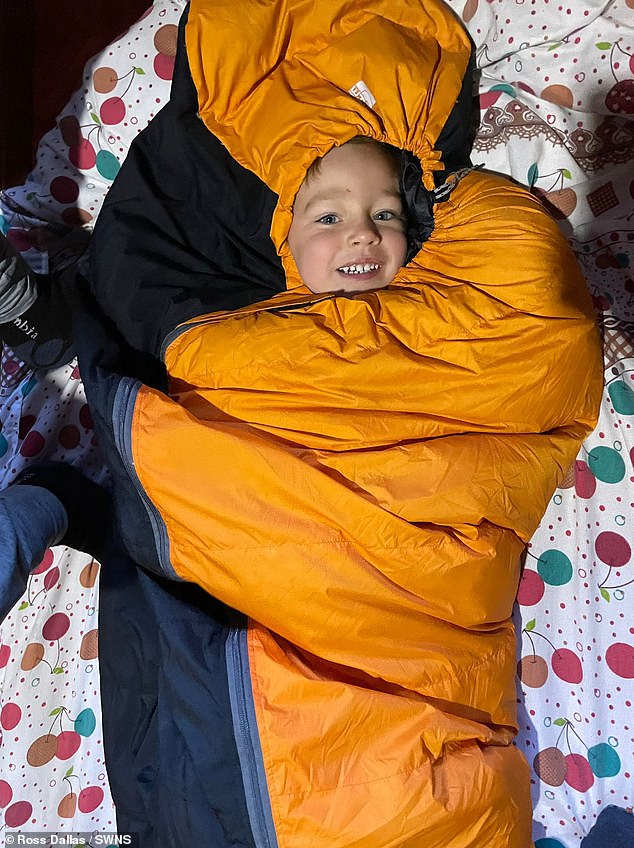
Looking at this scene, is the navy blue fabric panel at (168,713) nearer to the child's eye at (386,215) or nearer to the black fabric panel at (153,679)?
the black fabric panel at (153,679)

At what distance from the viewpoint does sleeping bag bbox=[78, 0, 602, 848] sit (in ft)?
2.79

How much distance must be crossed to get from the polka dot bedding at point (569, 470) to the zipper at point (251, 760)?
0.35 metres

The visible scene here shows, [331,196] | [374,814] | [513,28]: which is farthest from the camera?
[513,28]

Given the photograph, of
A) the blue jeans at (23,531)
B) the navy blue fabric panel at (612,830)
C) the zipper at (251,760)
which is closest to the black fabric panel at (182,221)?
the blue jeans at (23,531)

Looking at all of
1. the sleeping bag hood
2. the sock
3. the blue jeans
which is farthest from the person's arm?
the sleeping bag hood

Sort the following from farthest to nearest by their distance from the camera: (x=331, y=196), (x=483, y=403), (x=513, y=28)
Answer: (x=513, y=28)
(x=331, y=196)
(x=483, y=403)

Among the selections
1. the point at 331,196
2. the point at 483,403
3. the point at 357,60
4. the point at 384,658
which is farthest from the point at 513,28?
the point at 384,658

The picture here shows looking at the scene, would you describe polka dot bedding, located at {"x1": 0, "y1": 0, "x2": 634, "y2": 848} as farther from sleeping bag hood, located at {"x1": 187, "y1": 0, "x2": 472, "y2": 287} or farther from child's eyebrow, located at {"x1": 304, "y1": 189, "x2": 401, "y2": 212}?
child's eyebrow, located at {"x1": 304, "y1": 189, "x2": 401, "y2": 212}

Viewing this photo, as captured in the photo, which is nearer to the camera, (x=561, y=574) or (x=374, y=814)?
(x=374, y=814)

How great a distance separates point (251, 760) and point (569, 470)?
614mm

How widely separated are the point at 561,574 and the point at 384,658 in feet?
1.26

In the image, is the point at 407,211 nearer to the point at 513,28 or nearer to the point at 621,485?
the point at 513,28

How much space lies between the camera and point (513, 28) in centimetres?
119

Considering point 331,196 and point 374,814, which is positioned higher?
point 331,196
